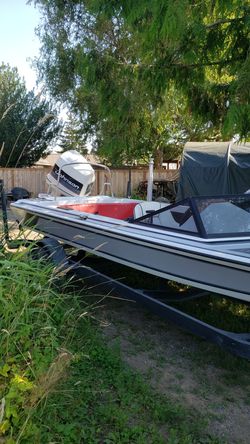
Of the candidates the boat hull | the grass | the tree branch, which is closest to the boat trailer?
the boat hull

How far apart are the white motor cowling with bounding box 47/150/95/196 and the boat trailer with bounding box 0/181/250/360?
171 inches

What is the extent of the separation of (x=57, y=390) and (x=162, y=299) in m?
1.87

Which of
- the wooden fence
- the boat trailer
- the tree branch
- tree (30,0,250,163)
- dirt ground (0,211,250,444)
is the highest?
the tree branch

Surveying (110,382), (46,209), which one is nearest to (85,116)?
(46,209)

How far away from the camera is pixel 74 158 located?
33.6ft

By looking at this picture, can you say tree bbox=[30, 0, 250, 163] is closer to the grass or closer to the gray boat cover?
the grass

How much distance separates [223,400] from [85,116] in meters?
19.0

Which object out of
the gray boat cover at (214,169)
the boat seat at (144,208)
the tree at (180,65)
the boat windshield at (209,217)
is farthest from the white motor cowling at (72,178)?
the boat windshield at (209,217)

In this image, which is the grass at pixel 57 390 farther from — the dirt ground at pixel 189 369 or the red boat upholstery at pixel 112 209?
the red boat upholstery at pixel 112 209

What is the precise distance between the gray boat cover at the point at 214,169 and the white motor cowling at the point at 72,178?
4.31m

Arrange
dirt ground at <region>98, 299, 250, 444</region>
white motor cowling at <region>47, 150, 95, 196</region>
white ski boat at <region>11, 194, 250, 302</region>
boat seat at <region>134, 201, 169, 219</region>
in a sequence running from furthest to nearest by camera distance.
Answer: white motor cowling at <region>47, 150, 95, 196</region>
boat seat at <region>134, 201, 169, 219</region>
white ski boat at <region>11, 194, 250, 302</region>
dirt ground at <region>98, 299, 250, 444</region>

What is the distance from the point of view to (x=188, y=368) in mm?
3717

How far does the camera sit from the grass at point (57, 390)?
2330mm

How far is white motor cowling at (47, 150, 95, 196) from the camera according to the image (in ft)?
31.1
